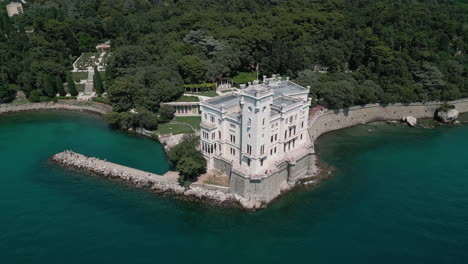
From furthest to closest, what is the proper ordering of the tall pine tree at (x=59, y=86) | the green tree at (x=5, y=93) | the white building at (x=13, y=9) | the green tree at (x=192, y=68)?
the white building at (x=13, y=9), the tall pine tree at (x=59, y=86), the green tree at (x=5, y=93), the green tree at (x=192, y=68)

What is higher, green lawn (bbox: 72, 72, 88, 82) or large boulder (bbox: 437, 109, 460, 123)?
green lawn (bbox: 72, 72, 88, 82)

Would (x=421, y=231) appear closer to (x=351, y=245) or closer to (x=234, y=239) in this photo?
(x=351, y=245)

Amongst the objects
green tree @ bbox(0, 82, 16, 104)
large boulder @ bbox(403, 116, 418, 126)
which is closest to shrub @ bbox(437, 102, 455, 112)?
large boulder @ bbox(403, 116, 418, 126)

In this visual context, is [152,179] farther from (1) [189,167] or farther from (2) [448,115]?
(2) [448,115]

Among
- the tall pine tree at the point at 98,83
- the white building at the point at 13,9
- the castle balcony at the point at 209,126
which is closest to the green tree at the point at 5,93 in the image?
the tall pine tree at the point at 98,83

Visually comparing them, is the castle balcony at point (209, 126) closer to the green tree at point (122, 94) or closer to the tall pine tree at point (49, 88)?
the green tree at point (122, 94)

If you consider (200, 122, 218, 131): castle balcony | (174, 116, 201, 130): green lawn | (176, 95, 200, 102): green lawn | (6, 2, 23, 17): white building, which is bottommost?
(174, 116, 201, 130): green lawn

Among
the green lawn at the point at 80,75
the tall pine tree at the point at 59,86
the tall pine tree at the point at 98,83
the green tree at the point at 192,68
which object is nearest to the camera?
the green tree at the point at 192,68

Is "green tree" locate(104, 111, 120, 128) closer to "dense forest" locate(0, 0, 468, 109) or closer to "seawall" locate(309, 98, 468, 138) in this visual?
"dense forest" locate(0, 0, 468, 109)
